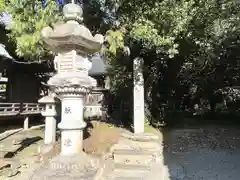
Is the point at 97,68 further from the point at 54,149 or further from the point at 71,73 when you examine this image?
the point at 71,73

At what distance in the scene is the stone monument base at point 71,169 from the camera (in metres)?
5.45

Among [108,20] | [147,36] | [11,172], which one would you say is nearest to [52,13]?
A: [108,20]

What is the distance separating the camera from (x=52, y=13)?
10094 mm

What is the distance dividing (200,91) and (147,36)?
9749 mm

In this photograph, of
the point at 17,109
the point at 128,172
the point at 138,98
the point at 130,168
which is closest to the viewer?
the point at 128,172

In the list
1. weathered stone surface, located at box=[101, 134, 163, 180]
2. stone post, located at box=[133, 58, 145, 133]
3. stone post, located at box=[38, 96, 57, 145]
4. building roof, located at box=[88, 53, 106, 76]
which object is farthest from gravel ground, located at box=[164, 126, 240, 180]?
building roof, located at box=[88, 53, 106, 76]

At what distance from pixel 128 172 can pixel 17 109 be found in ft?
30.5

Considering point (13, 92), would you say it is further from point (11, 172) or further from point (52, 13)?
point (11, 172)

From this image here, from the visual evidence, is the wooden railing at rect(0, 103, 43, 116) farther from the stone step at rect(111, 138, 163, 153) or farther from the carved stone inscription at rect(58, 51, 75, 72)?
the carved stone inscription at rect(58, 51, 75, 72)

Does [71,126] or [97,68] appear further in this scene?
[97,68]

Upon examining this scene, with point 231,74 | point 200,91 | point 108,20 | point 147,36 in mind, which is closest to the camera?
point 147,36

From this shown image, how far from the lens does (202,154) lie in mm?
9234

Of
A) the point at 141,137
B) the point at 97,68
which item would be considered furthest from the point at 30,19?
the point at 97,68

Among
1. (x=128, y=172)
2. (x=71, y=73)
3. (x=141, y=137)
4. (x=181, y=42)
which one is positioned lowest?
(x=128, y=172)
